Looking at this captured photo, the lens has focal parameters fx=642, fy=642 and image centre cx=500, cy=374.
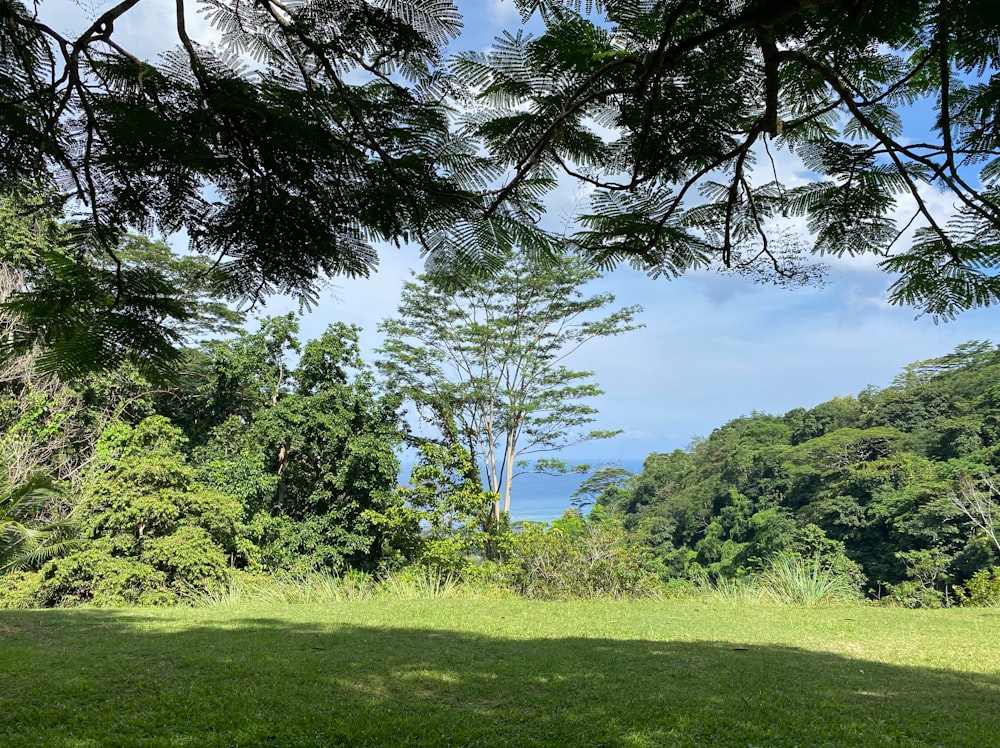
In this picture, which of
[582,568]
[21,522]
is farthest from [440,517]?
[21,522]

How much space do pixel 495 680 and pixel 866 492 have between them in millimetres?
21067

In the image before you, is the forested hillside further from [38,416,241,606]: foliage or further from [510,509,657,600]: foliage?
[38,416,241,606]: foliage

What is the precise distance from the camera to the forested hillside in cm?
1778

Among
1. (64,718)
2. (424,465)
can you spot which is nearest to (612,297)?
(424,465)

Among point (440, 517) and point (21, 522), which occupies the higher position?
point (440, 517)

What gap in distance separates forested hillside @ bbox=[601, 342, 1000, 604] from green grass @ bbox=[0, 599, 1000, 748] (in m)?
12.9

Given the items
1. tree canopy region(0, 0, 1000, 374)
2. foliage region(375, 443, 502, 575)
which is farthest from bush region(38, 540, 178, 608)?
tree canopy region(0, 0, 1000, 374)

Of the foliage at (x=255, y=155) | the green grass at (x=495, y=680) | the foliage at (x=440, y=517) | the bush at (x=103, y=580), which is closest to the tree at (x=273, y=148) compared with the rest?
the foliage at (x=255, y=155)

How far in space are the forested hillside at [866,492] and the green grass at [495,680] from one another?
507 inches

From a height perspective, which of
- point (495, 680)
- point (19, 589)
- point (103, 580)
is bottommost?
point (495, 680)

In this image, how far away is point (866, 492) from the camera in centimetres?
2105

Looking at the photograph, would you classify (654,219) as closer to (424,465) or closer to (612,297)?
(424,465)

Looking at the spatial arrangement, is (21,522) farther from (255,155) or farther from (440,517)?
(255,155)

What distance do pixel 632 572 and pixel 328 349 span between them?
24.5 ft
